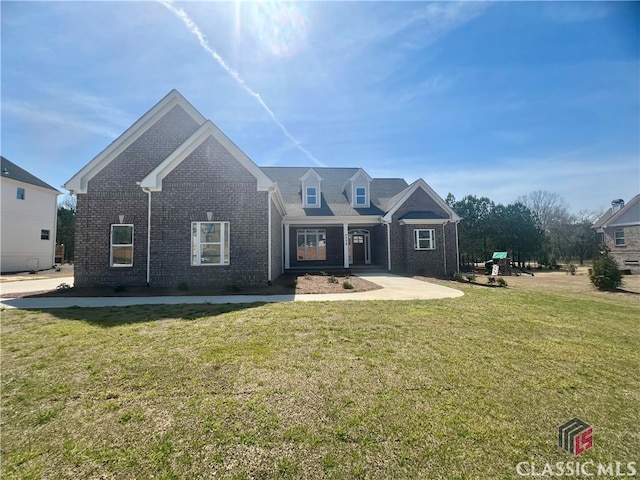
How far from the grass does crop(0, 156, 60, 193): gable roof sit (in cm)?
2355

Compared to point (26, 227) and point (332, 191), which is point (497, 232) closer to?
point (332, 191)

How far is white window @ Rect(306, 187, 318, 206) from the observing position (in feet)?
66.7

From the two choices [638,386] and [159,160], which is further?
[159,160]

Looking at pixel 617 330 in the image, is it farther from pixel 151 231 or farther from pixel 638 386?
pixel 151 231

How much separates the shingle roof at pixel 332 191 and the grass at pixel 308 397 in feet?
46.1

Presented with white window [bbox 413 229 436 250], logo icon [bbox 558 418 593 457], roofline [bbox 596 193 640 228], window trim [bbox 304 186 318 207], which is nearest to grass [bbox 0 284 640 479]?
logo icon [bbox 558 418 593 457]

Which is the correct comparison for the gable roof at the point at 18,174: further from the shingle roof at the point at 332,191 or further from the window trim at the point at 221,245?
the window trim at the point at 221,245

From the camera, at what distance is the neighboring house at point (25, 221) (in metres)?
20.6

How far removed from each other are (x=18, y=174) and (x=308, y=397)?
3136 centimetres

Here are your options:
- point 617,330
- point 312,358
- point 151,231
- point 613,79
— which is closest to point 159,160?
point 151,231

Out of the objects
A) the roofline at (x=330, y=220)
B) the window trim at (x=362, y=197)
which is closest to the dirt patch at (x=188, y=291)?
the roofline at (x=330, y=220)

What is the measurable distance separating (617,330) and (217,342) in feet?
27.3

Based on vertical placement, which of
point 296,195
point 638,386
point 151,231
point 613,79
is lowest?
point 638,386

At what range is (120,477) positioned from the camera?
2096 millimetres
